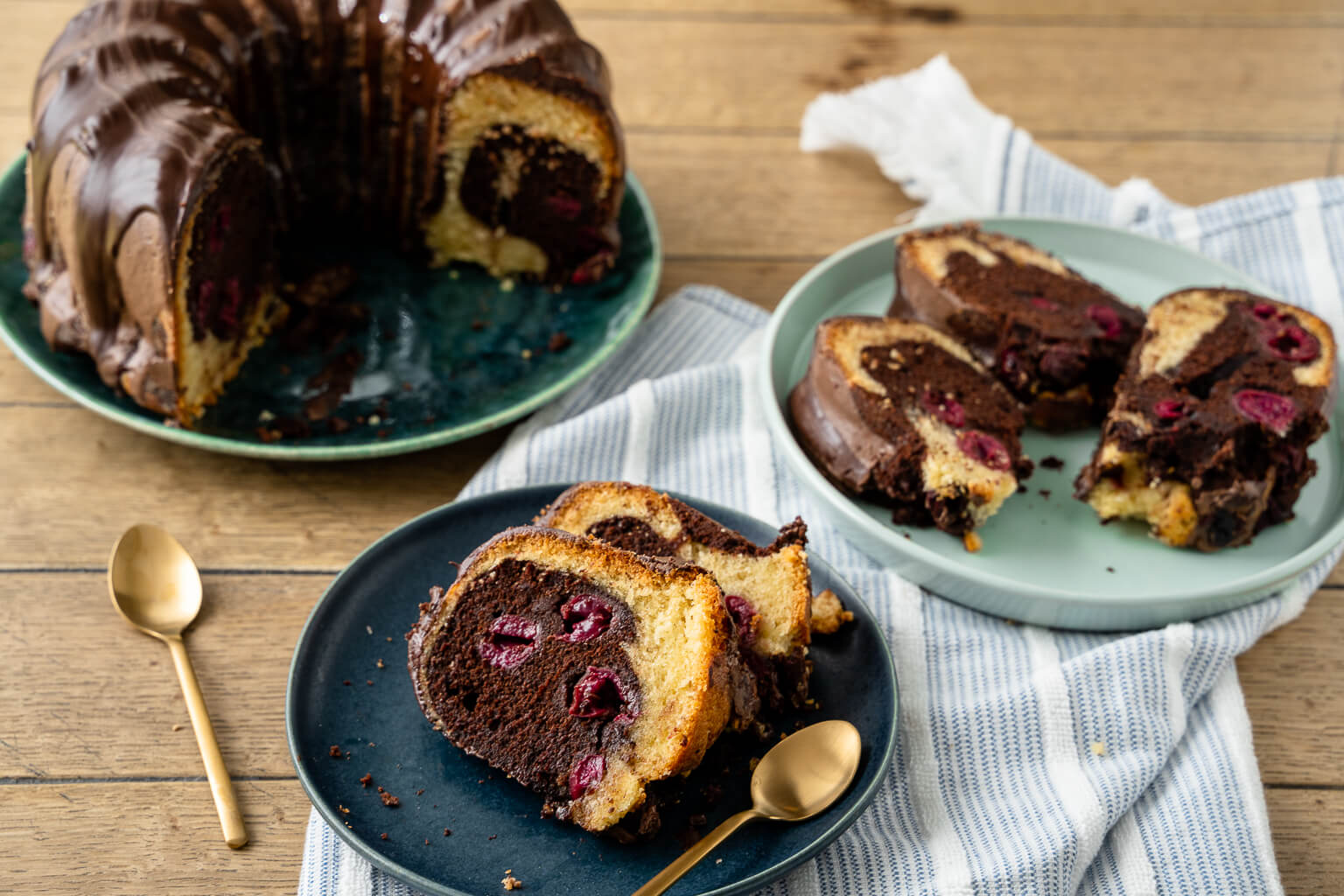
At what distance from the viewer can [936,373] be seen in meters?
2.68

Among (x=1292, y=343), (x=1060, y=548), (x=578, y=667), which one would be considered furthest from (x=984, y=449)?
(x=578, y=667)

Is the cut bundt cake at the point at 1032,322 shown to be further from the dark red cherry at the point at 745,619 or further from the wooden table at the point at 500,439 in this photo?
the dark red cherry at the point at 745,619

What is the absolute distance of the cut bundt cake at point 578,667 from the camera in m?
1.85

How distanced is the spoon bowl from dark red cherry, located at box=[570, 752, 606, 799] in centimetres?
92

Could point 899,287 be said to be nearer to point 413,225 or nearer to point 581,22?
point 413,225

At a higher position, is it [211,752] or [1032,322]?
[1032,322]

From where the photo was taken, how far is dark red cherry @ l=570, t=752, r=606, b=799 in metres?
1.86

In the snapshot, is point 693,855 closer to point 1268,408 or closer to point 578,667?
point 578,667

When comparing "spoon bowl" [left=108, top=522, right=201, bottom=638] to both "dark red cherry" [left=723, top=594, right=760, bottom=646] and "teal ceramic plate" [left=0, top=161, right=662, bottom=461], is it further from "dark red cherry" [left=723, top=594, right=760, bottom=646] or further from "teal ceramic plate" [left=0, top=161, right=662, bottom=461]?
"dark red cherry" [left=723, top=594, right=760, bottom=646]

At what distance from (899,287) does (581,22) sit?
6.20 ft

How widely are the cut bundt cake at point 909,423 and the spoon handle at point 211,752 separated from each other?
4.24 ft

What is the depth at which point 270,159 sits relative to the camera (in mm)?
3129

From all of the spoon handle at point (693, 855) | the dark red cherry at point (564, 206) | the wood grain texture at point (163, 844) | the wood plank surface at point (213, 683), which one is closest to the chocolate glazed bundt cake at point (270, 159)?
the dark red cherry at point (564, 206)

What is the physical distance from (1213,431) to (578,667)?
1.43 m
